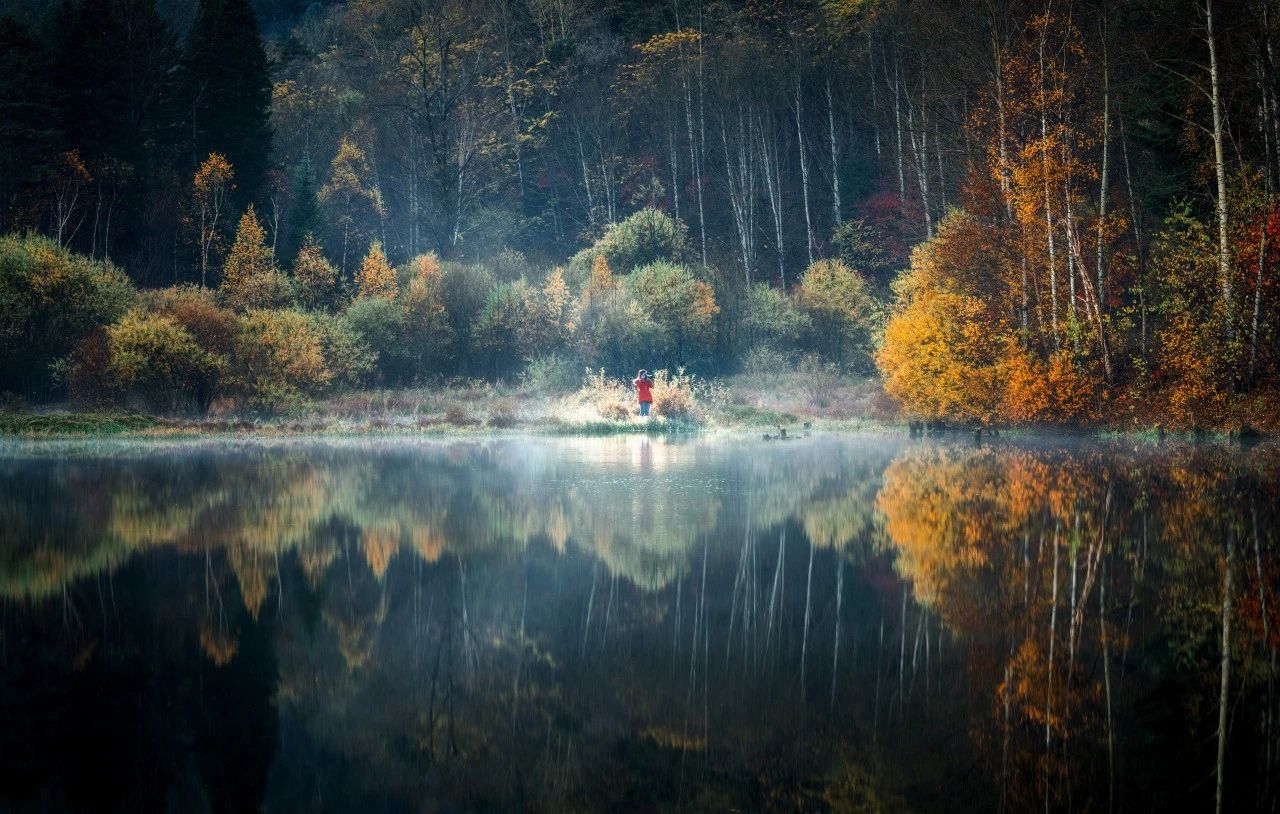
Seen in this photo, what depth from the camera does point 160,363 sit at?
1453 inches

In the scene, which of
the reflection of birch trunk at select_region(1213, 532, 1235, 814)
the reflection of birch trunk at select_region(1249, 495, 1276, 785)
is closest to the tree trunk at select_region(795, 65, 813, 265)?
the reflection of birch trunk at select_region(1249, 495, 1276, 785)

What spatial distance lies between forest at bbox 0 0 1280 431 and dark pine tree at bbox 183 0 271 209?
6.0 inches

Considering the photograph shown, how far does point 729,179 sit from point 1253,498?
1912 inches

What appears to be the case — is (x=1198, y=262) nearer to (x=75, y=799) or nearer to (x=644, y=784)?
(x=644, y=784)

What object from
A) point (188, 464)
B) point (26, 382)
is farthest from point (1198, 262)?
point (26, 382)

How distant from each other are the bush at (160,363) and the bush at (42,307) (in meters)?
2.86

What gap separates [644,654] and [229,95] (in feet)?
177

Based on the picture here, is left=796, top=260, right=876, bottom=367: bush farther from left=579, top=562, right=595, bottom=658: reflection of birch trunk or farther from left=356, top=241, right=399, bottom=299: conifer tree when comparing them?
left=579, top=562, right=595, bottom=658: reflection of birch trunk

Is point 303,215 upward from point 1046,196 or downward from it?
upward

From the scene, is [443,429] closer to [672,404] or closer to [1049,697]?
[672,404]

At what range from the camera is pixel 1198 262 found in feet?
87.8

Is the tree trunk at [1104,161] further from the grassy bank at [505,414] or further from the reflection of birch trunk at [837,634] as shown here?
the reflection of birch trunk at [837,634]

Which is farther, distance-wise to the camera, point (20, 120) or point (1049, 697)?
point (20, 120)

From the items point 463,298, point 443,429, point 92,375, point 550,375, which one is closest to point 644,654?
point 443,429
